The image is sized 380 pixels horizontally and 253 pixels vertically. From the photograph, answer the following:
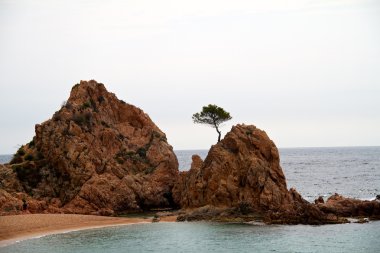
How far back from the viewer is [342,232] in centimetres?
4891

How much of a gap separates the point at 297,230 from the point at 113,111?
107ft

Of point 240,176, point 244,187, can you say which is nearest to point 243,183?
point 244,187

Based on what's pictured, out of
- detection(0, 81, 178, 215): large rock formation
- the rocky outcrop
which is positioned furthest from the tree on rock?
the rocky outcrop

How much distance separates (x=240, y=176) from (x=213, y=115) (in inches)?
573

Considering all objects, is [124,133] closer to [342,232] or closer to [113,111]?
[113,111]

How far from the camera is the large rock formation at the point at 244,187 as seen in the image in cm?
5681

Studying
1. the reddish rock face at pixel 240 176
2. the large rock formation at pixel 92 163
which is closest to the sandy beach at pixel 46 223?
the large rock formation at pixel 92 163

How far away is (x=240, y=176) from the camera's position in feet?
200

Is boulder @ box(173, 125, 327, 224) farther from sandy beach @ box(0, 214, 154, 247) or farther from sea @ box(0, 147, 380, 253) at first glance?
sandy beach @ box(0, 214, 154, 247)

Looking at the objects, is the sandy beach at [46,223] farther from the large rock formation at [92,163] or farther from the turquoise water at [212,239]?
the large rock formation at [92,163]

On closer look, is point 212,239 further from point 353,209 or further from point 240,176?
point 353,209

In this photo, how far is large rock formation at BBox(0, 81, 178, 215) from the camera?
63.1 meters

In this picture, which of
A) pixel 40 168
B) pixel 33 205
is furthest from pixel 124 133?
pixel 33 205

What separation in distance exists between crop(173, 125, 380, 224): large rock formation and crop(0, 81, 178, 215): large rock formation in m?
5.20
